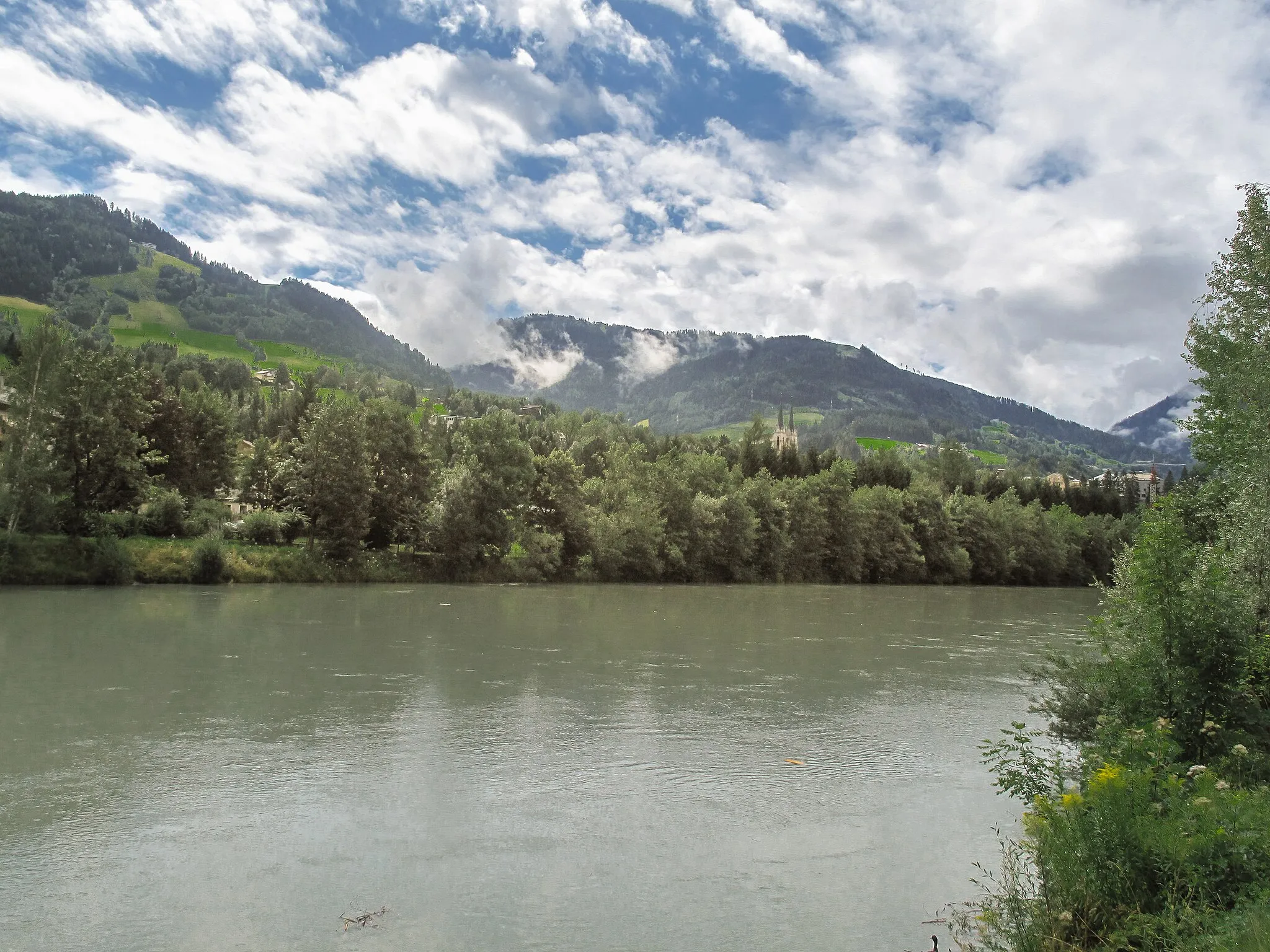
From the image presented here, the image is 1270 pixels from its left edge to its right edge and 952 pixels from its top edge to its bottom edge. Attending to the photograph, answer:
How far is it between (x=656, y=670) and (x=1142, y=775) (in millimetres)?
20555

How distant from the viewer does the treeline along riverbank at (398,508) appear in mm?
51594

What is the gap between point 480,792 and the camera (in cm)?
1479

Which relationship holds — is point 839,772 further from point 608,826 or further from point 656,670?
point 656,670

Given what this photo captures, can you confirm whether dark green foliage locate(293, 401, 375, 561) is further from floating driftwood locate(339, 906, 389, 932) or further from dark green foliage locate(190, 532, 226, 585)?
floating driftwood locate(339, 906, 389, 932)

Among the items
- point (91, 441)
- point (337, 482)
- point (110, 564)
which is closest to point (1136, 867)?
point (110, 564)

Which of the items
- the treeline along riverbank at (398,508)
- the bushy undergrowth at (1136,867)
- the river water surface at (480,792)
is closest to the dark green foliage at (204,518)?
the treeline along riverbank at (398,508)

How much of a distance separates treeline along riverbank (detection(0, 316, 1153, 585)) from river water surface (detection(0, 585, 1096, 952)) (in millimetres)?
16263

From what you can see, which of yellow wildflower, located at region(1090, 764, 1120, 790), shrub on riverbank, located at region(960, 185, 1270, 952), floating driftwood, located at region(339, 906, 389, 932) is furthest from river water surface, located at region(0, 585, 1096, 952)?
yellow wildflower, located at region(1090, 764, 1120, 790)

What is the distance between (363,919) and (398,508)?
Result: 57318mm

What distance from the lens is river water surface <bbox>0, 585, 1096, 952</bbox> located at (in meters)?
9.91

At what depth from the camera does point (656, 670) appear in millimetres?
28141

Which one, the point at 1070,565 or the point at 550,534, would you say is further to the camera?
the point at 1070,565

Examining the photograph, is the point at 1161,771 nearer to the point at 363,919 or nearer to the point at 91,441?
the point at 363,919

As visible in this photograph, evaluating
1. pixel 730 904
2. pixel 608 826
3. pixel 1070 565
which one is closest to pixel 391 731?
pixel 608 826
